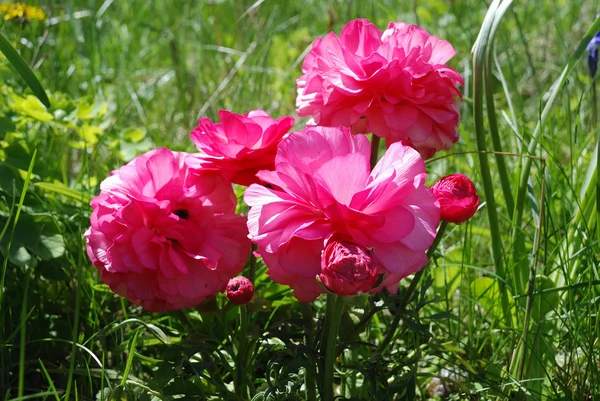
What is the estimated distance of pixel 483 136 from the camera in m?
1.17

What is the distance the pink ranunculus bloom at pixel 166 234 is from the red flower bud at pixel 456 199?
287mm

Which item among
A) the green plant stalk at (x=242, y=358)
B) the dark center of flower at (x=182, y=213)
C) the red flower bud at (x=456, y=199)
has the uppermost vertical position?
the red flower bud at (x=456, y=199)

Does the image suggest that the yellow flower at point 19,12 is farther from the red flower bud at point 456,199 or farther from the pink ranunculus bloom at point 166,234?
the red flower bud at point 456,199

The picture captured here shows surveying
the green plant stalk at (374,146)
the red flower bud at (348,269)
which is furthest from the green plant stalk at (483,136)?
the red flower bud at (348,269)

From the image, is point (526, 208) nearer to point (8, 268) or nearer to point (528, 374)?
point (528, 374)

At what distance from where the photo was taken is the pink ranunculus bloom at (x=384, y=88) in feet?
3.35

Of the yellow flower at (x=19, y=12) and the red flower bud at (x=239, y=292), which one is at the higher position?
the yellow flower at (x=19, y=12)

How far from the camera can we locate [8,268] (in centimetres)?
138

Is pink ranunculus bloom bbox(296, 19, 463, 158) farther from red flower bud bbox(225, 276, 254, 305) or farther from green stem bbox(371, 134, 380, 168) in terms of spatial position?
red flower bud bbox(225, 276, 254, 305)

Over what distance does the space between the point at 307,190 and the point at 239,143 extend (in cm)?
20

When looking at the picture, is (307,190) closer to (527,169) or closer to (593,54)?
(527,169)

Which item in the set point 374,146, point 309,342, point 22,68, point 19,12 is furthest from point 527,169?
point 19,12

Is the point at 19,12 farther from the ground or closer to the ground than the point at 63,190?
farther from the ground

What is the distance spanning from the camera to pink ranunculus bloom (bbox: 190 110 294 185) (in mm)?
1012
